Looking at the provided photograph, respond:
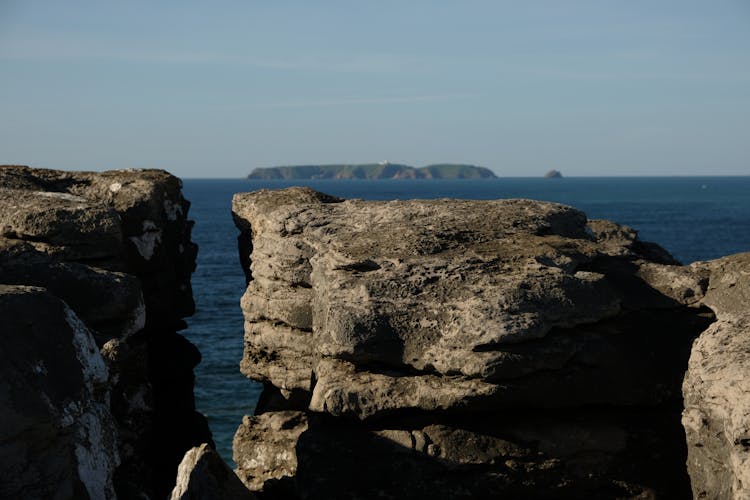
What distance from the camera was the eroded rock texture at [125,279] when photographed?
14.2 m

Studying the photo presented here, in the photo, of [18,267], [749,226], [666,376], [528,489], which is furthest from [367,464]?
[749,226]

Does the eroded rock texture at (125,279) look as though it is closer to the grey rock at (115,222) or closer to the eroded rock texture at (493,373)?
the grey rock at (115,222)

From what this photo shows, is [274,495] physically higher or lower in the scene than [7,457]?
lower

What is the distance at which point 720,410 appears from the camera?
1117cm

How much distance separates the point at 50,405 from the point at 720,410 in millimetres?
7763

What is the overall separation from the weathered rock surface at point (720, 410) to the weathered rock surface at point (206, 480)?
222 inches

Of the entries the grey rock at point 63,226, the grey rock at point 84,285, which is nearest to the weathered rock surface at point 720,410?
the grey rock at point 84,285

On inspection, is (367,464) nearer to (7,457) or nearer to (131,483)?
(131,483)

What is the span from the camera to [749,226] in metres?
117

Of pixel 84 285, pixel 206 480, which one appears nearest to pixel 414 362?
pixel 206 480

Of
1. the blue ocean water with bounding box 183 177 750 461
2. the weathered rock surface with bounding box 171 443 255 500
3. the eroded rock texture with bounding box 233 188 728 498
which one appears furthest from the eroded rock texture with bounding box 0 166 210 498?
the blue ocean water with bounding box 183 177 750 461

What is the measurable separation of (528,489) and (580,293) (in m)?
2.82

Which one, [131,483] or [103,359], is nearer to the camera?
[103,359]

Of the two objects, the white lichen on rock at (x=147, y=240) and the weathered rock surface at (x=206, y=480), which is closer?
the weathered rock surface at (x=206, y=480)
